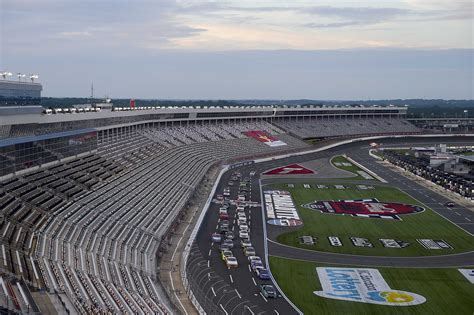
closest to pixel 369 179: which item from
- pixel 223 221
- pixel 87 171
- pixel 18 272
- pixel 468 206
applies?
pixel 468 206

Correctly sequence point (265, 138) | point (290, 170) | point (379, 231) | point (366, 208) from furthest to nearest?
1. point (265, 138)
2. point (290, 170)
3. point (366, 208)
4. point (379, 231)

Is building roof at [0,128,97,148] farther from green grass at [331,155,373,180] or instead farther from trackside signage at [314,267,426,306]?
green grass at [331,155,373,180]

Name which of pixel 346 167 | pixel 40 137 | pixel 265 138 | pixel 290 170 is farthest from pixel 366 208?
pixel 265 138

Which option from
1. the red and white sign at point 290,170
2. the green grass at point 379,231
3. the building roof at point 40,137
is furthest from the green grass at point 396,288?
the red and white sign at point 290,170

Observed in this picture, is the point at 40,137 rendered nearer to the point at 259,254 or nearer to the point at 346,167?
the point at 259,254

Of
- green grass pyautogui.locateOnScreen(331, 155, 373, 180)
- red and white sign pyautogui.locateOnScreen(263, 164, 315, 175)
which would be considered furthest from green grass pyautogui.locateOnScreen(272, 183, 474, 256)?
red and white sign pyautogui.locateOnScreen(263, 164, 315, 175)

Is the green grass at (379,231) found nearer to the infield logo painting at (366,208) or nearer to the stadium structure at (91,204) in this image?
the infield logo painting at (366,208)
